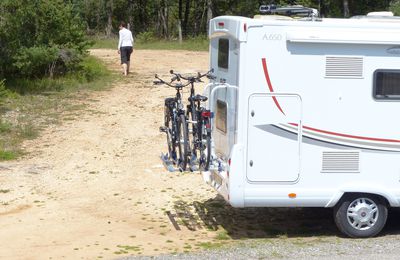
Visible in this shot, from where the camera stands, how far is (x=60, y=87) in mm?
19719

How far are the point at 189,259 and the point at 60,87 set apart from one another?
13.1m

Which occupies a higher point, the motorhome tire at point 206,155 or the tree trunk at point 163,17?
the tree trunk at point 163,17

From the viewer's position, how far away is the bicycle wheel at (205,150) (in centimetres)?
842

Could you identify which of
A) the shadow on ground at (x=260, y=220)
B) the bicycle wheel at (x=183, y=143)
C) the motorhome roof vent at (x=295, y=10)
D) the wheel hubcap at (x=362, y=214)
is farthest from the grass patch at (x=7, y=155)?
the wheel hubcap at (x=362, y=214)

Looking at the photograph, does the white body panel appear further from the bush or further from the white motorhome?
the bush

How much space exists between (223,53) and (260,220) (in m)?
2.33

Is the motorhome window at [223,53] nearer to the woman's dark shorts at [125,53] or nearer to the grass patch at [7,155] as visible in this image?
the grass patch at [7,155]

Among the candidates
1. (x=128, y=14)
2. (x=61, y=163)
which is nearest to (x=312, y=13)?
(x=61, y=163)

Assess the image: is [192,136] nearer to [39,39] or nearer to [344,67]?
[344,67]

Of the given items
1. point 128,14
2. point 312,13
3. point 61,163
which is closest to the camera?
point 312,13

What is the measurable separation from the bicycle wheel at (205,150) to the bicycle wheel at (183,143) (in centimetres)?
19

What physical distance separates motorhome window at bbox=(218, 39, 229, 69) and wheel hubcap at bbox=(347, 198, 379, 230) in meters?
2.27

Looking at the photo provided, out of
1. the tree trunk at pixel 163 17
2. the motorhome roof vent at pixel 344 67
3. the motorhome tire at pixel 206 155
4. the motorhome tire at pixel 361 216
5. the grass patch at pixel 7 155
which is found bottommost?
the grass patch at pixel 7 155

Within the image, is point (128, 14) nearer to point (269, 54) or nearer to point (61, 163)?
point (61, 163)
